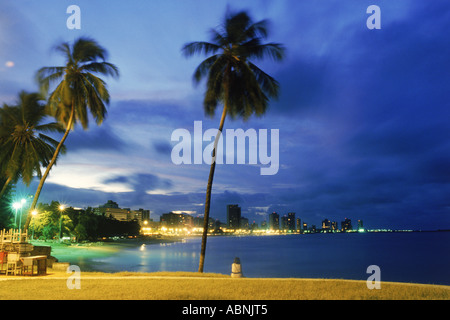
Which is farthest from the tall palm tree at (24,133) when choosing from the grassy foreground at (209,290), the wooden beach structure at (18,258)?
the grassy foreground at (209,290)

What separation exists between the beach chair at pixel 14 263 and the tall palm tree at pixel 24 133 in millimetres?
15210

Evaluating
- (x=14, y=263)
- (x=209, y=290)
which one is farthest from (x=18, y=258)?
(x=209, y=290)

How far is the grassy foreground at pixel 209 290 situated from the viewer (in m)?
8.73

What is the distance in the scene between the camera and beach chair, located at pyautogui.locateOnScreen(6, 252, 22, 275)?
12.8 metres

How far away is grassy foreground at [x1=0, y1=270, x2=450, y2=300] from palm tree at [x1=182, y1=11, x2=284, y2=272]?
7.85 m

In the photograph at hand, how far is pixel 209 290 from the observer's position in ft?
31.5

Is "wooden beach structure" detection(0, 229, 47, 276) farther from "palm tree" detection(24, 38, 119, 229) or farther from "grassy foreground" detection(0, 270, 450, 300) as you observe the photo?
"palm tree" detection(24, 38, 119, 229)

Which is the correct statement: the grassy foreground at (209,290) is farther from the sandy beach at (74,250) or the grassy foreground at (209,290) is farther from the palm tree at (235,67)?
the sandy beach at (74,250)

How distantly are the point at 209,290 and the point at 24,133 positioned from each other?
76.2 feet

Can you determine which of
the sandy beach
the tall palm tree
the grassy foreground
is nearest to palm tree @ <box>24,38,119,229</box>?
the tall palm tree

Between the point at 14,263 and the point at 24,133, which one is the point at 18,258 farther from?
the point at 24,133
